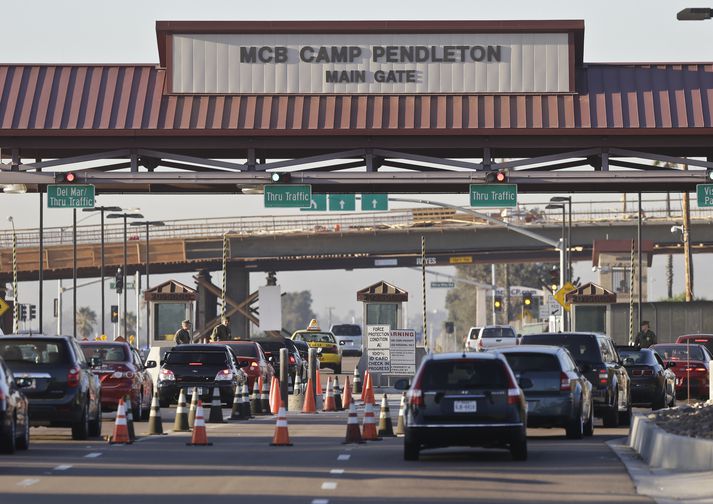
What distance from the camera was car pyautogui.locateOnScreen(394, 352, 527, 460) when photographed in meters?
20.2

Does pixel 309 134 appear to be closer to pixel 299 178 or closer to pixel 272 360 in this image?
pixel 299 178

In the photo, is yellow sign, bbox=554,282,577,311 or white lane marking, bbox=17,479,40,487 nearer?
white lane marking, bbox=17,479,40,487

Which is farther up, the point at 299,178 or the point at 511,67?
the point at 511,67

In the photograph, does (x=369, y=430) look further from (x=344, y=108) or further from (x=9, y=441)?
(x=344, y=108)

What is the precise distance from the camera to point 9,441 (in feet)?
67.7

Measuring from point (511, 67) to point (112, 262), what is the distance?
59.7 m

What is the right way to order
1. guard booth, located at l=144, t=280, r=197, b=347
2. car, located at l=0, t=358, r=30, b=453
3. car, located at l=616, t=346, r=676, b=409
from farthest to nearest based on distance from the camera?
guard booth, located at l=144, t=280, r=197, b=347, car, located at l=616, t=346, r=676, b=409, car, located at l=0, t=358, r=30, b=453

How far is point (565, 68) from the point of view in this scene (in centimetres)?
3762

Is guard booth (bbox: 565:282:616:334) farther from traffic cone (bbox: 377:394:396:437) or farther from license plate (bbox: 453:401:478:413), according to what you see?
license plate (bbox: 453:401:478:413)

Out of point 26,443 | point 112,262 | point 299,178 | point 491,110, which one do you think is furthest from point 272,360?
point 112,262

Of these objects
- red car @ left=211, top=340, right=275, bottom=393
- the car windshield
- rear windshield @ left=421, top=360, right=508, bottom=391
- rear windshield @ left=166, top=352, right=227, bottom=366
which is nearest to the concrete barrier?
rear windshield @ left=421, top=360, right=508, bottom=391

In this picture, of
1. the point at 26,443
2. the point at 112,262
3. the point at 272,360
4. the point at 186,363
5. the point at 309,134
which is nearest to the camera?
the point at 26,443

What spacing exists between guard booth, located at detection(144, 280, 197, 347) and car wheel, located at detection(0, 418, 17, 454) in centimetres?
3791

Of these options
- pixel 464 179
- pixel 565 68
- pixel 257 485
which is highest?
pixel 565 68
